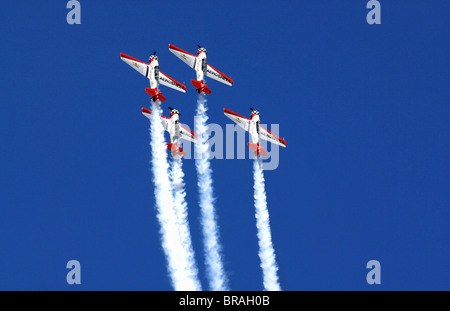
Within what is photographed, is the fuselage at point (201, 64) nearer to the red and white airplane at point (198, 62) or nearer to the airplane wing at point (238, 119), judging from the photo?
the red and white airplane at point (198, 62)

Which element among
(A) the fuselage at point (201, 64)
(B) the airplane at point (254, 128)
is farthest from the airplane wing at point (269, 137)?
(A) the fuselage at point (201, 64)

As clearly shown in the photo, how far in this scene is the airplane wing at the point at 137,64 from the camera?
90750 millimetres

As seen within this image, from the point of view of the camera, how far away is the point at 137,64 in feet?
299

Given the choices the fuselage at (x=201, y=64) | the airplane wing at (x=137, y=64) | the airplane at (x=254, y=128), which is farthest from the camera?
the fuselage at (x=201, y=64)

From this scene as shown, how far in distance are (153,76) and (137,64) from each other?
196cm

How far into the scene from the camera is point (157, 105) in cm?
9006

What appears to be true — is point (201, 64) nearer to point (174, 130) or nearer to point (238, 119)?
point (238, 119)

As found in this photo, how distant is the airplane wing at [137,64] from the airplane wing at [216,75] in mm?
4840

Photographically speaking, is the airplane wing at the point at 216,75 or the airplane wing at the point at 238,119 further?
the airplane wing at the point at 216,75

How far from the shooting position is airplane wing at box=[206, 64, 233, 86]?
9275 cm
